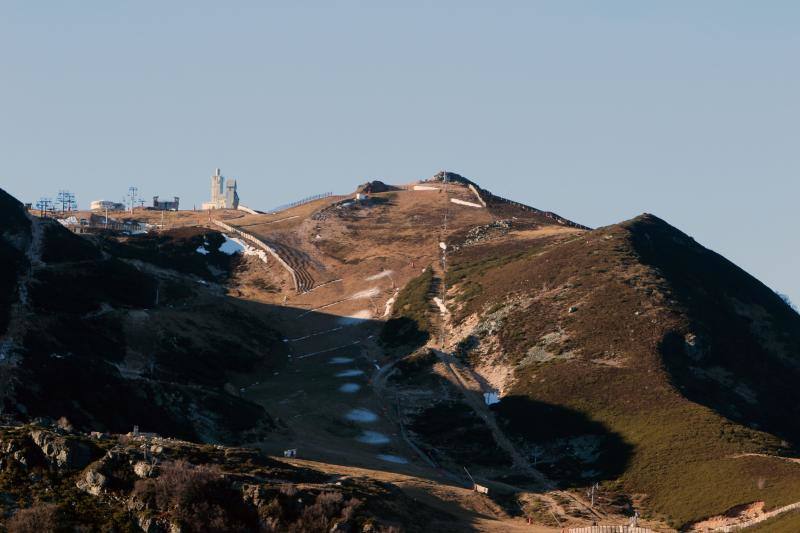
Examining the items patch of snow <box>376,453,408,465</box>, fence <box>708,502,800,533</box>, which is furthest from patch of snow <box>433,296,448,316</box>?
fence <box>708,502,800,533</box>

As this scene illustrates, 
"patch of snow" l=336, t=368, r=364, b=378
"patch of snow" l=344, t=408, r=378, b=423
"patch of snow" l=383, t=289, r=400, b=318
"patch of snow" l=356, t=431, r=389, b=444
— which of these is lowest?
"patch of snow" l=356, t=431, r=389, b=444

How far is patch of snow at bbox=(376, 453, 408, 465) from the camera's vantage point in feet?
408

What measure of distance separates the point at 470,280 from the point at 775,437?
66.1 m

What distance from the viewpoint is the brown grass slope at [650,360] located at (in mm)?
118562

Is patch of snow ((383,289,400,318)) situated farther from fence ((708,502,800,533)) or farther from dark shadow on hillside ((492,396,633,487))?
fence ((708,502,800,533))

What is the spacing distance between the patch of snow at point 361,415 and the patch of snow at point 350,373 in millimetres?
14422

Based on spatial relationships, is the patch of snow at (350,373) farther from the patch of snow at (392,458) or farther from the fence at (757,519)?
the fence at (757,519)

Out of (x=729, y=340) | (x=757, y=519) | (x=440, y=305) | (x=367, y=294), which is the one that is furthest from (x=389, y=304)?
(x=757, y=519)

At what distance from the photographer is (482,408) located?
14412 centimetres

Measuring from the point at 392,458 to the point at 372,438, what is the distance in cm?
822

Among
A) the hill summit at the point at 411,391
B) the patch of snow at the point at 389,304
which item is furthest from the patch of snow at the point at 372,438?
the patch of snow at the point at 389,304

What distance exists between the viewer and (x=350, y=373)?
160000 mm

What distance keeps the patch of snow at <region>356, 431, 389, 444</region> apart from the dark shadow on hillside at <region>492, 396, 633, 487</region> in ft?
44.5

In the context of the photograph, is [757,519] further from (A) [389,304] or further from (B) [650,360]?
(A) [389,304]
